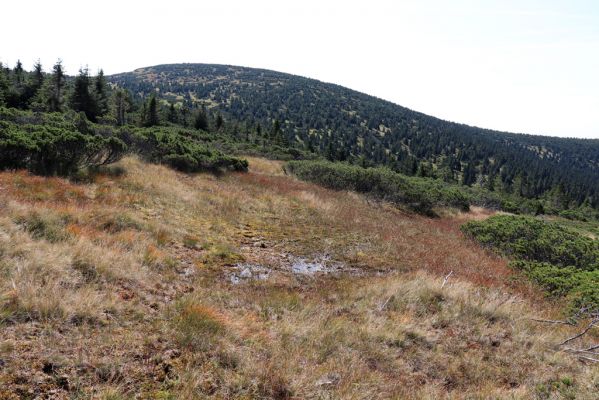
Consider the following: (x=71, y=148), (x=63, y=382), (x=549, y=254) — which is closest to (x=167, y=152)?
(x=71, y=148)

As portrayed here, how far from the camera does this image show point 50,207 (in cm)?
709

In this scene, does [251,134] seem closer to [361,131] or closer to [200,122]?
[200,122]

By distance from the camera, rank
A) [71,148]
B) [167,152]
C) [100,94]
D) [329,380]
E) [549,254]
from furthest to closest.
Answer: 1. [100,94]
2. [167,152]
3. [71,148]
4. [549,254]
5. [329,380]

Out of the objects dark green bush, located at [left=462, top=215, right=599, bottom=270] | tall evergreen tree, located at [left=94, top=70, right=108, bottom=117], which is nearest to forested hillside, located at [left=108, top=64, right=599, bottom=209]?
tall evergreen tree, located at [left=94, top=70, right=108, bottom=117]

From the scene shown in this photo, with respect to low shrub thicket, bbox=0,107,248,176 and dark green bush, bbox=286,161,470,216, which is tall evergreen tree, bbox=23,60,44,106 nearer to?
low shrub thicket, bbox=0,107,248,176

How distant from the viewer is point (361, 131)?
394 ft

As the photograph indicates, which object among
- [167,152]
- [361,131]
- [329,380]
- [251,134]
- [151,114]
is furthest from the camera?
[361,131]

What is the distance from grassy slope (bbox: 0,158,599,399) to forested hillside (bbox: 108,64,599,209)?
56985 mm

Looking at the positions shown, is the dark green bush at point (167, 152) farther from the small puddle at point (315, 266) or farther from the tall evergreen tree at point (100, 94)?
the tall evergreen tree at point (100, 94)

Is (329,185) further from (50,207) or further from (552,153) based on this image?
(552,153)

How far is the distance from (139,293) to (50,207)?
3985 millimetres

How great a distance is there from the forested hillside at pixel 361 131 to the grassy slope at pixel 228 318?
5699 cm

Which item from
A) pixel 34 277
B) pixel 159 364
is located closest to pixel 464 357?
pixel 159 364

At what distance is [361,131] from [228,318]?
12076 cm
